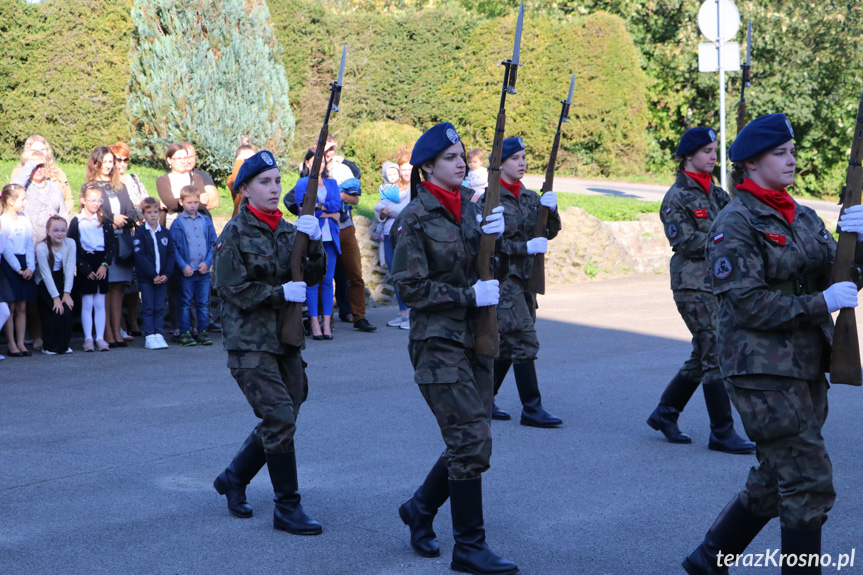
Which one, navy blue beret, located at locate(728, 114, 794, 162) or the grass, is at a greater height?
navy blue beret, located at locate(728, 114, 794, 162)

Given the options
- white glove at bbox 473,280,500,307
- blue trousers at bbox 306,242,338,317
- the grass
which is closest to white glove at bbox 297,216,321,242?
white glove at bbox 473,280,500,307

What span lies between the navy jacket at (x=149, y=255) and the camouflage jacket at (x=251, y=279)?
537 centimetres

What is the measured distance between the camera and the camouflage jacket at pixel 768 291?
12.5 feet

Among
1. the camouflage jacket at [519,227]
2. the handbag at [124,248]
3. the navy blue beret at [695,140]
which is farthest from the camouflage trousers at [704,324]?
the handbag at [124,248]

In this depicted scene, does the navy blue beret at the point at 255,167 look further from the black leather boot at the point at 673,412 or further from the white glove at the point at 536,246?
the black leather boot at the point at 673,412

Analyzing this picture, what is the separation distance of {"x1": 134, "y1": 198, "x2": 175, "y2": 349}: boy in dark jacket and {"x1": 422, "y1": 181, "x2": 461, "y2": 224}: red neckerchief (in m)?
6.29

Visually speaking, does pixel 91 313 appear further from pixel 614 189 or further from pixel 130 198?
pixel 614 189

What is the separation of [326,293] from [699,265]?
211 inches

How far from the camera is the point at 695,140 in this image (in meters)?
6.48

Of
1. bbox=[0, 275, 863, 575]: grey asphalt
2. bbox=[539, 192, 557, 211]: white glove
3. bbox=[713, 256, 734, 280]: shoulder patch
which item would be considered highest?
bbox=[539, 192, 557, 211]: white glove

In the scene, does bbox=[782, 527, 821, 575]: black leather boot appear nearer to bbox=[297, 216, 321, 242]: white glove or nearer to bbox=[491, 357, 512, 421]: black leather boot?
bbox=[297, 216, 321, 242]: white glove

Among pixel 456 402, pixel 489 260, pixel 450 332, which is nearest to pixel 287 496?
pixel 456 402

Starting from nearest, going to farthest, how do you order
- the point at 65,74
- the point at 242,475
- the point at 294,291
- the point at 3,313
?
1. the point at 294,291
2. the point at 242,475
3. the point at 3,313
4. the point at 65,74

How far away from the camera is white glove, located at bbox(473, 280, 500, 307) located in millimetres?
4371
